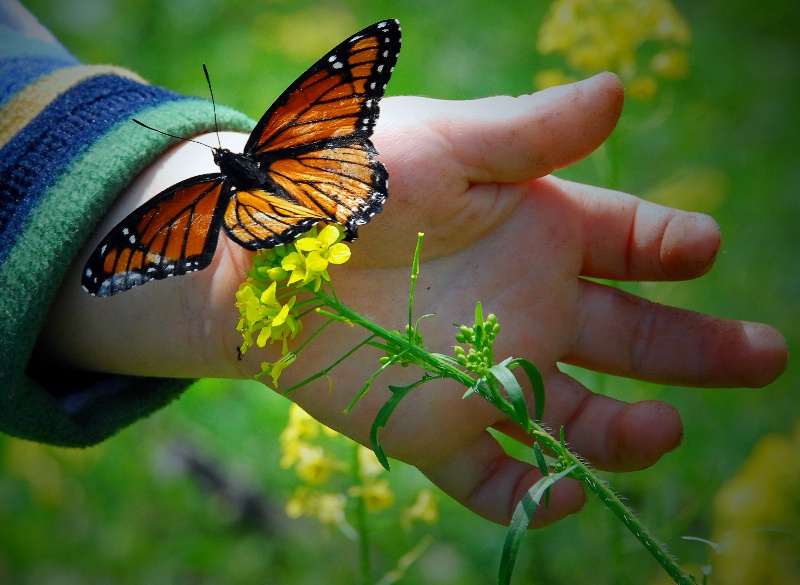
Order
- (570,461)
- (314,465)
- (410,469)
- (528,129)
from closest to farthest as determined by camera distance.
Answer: (570,461), (528,129), (314,465), (410,469)

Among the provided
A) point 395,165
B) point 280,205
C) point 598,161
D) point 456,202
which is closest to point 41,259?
point 280,205

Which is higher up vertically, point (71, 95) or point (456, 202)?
point (71, 95)

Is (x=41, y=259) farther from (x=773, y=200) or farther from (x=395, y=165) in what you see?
(x=773, y=200)

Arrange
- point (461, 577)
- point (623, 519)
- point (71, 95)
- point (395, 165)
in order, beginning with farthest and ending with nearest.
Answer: point (461, 577), point (71, 95), point (395, 165), point (623, 519)

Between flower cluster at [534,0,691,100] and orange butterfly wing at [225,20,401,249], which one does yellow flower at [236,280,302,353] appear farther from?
flower cluster at [534,0,691,100]

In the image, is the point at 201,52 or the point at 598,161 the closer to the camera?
the point at 598,161

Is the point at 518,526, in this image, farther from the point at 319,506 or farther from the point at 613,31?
the point at 613,31

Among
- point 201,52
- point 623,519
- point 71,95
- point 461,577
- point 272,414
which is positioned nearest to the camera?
point 623,519

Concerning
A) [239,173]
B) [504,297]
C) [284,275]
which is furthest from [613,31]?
[284,275]
